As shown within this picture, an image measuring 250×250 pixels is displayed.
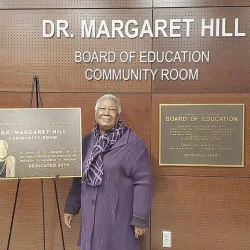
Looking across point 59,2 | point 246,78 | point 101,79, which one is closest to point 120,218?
point 101,79

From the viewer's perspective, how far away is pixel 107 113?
8.55ft

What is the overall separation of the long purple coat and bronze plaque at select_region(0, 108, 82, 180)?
0.82 ft

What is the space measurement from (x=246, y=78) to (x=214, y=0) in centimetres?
69

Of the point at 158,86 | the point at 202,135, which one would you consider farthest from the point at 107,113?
A: the point at 202,135

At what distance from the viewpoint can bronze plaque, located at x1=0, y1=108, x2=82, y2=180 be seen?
2.62 meters

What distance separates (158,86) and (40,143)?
3.58 ft

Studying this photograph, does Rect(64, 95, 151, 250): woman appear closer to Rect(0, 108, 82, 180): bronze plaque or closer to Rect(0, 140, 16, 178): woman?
Result: Rect(0, 108, 82, 180): bronze plaque

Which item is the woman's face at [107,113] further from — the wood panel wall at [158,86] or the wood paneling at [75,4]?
the wood paneling at [75,4]

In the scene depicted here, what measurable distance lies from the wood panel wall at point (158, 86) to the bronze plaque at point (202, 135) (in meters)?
0.05

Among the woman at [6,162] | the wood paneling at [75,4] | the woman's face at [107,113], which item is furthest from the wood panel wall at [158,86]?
the woman at [6,162]

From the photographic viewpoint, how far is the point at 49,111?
2666 mm

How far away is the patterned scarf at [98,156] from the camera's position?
2.56 meters

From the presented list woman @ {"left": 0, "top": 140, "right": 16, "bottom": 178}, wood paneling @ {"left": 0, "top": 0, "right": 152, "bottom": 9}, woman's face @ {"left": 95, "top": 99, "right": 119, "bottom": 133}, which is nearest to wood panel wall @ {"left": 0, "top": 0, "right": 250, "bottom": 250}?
wood paneling @ {"left": 0, "top": 0, "right": 152, "bottom": 9}

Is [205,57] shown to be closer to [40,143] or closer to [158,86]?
[158,86]
